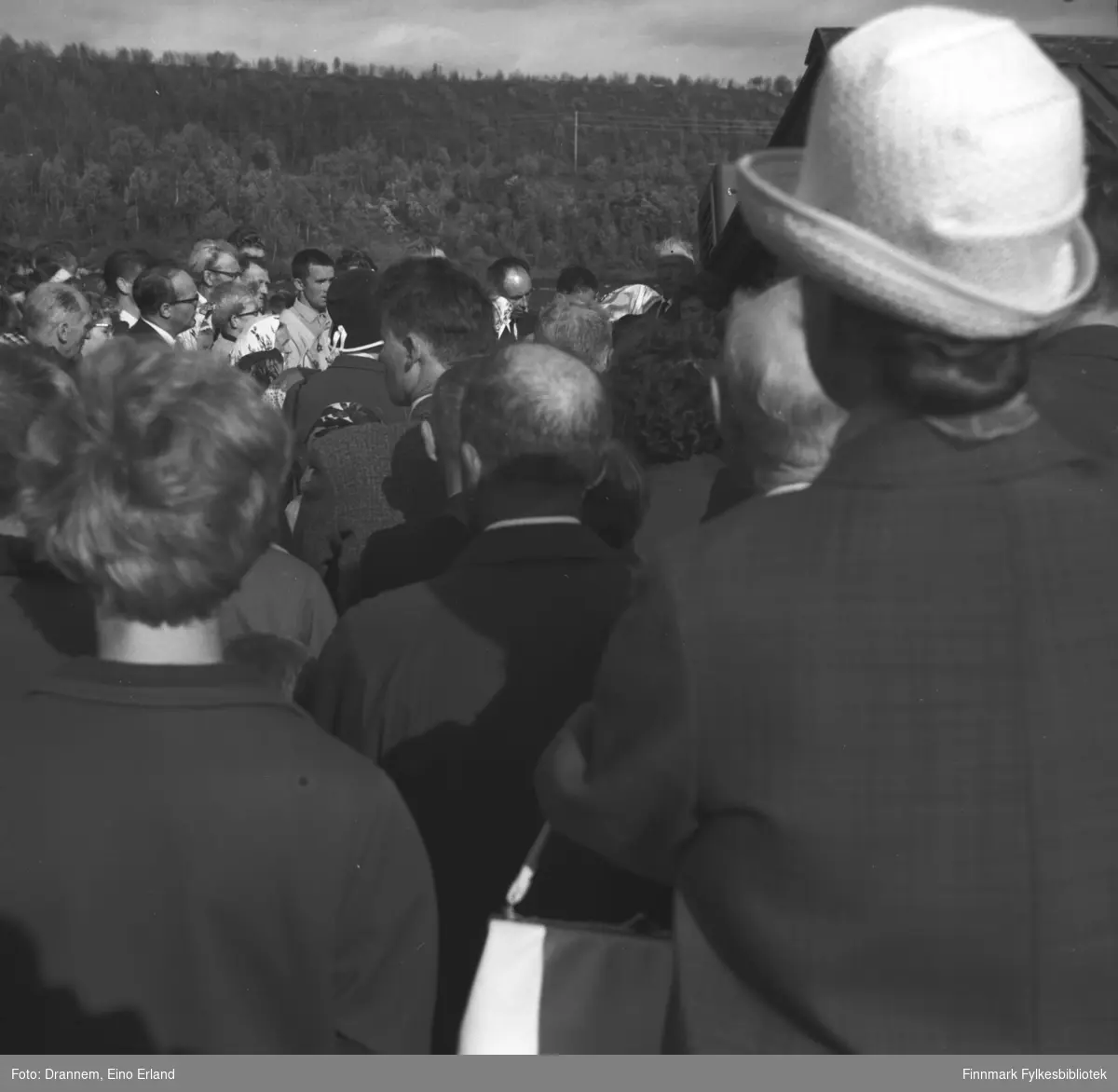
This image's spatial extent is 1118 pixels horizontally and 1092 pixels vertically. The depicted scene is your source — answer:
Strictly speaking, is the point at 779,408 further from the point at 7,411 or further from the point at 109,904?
the point at 7,411

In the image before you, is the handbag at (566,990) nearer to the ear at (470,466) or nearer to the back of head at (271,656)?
the back of head at (271,656)

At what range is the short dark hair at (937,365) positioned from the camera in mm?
1337

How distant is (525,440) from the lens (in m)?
2.57

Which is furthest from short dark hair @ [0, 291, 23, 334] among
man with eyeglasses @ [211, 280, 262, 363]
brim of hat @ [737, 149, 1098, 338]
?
brim of hat @ [737, 149, 1098, 338]

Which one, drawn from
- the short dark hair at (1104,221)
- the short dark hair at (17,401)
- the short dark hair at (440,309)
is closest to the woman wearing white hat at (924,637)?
the short dark hair at (17,401)

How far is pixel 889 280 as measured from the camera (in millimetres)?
1312

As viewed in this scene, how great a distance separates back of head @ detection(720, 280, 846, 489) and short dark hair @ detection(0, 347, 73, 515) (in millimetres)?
1105

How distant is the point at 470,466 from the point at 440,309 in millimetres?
1558

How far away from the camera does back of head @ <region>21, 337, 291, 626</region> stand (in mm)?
1647

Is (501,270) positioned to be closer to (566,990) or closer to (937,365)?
(566,990)

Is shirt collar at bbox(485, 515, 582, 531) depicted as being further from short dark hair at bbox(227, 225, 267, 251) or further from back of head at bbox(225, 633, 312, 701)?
short dark hair at bbox(227, 225, 267, 251)

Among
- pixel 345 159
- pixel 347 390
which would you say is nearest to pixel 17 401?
pixel 347 390
